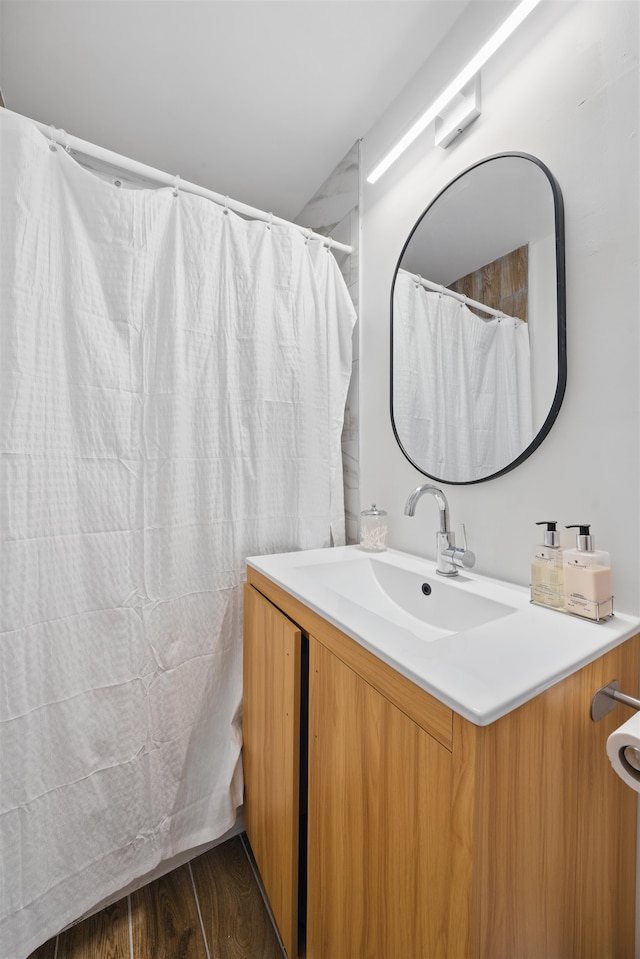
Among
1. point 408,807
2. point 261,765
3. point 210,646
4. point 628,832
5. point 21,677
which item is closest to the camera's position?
point 408,807

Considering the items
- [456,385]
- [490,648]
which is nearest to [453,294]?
[456,385]

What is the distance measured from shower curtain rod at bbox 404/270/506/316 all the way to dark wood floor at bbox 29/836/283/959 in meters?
1.63

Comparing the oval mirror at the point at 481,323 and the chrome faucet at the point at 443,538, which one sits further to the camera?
the chrome faucet at the point at 443,538

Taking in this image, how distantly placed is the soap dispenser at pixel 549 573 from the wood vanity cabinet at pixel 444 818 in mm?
126

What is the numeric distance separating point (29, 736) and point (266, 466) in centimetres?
91

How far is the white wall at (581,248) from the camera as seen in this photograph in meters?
0.74

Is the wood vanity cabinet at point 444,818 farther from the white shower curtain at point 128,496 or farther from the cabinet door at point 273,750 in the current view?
the white shower curtain at point 128,496

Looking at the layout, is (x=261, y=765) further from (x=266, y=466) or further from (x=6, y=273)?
(x=6, y=273)

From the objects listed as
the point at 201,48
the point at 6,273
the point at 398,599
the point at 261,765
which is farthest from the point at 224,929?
the point at 201,48

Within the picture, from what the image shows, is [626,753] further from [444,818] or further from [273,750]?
[273,750]

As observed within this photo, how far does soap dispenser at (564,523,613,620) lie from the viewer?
706 mm

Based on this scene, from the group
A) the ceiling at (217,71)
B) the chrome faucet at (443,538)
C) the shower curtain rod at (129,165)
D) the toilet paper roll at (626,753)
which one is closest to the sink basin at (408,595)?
the chrome faucet at (443,538)

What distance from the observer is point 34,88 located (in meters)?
Answer: 1.30

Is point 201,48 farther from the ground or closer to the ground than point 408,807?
farther from the ground
